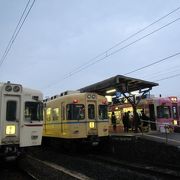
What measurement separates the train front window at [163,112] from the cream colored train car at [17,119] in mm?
13626

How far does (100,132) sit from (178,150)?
544 centimetres

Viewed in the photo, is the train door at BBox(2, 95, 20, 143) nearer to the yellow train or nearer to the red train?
the yellow train

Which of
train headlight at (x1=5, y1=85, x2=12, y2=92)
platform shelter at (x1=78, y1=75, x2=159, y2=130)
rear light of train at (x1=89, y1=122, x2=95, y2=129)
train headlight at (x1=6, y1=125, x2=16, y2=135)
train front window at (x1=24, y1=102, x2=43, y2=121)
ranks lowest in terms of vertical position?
train headlight at (x1=6, y1=125, x2=16, y2=135)

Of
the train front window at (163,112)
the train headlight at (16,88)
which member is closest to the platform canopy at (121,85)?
the train front window at (163,112)

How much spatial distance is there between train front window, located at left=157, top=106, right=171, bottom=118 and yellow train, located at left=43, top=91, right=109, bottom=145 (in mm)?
7283

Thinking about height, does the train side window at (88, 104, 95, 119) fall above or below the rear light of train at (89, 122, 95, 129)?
above

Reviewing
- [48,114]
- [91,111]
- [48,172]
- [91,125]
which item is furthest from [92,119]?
[48,172]

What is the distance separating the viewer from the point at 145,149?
57.6 ft

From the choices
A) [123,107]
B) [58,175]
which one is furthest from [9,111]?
[123,107]

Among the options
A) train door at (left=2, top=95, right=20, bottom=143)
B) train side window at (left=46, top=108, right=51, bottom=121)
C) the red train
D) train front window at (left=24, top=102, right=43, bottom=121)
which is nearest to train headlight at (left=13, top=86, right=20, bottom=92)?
train door at (left=2, top=95, right=20, bottom=143)

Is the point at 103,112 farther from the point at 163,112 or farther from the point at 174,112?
the point at 174,112

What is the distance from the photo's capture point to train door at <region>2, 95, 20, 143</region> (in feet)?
45.7

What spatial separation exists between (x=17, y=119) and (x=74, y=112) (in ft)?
18.1

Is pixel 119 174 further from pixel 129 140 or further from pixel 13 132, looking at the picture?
pixel 129 140
